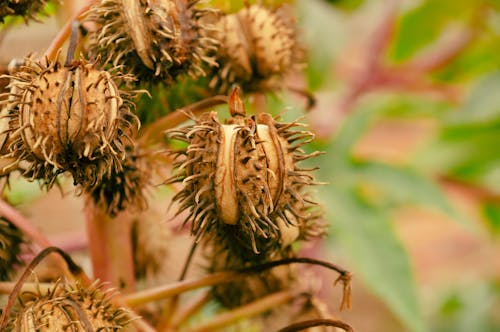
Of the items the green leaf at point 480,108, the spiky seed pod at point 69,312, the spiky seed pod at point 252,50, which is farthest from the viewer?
the green leaf at point 480,108

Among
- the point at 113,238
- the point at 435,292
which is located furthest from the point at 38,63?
the point at 435,292

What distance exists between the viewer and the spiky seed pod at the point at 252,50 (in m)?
1.10

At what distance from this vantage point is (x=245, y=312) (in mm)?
1125

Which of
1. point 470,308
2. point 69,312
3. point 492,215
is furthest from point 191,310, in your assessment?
point 470,308

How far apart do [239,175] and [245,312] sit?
0.31 m

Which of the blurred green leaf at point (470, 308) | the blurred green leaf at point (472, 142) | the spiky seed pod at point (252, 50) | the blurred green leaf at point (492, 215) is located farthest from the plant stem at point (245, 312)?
the blurred green leaf at point (470, 308)

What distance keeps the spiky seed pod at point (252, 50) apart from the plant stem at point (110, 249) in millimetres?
224

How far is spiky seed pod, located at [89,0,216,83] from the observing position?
91cm

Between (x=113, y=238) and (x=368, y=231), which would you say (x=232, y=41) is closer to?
(x=113, y=238)

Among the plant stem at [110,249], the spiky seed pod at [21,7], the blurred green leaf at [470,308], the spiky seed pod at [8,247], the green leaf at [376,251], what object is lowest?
the blurred green leaf at [470,308]

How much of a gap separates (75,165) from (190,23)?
8.7 inches

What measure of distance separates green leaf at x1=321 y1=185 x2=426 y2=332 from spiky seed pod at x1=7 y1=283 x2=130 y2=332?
709 millimetres

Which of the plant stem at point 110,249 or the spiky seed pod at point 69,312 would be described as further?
the plant stem at point 110,249

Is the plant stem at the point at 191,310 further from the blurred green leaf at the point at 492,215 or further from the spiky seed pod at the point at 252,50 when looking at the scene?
the blurred green leaf at the point at 492,215
